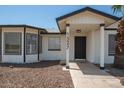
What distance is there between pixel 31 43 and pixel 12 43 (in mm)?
1649

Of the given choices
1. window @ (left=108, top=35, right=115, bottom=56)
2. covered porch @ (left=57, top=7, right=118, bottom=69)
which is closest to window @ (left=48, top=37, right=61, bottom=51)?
covered porch @ (left=57, top=7, right=118, bottom=69)

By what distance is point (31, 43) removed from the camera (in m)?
20.5

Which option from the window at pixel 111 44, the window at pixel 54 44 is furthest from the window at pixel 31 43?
the window at pixel 111 44

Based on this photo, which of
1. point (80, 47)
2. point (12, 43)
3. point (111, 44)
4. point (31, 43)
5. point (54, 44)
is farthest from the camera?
point (54, 44)

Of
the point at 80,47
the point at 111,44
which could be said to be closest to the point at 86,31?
the point at 80,47

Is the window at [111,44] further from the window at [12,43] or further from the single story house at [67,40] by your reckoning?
the window at [12,43]

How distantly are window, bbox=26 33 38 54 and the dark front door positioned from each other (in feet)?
13.0

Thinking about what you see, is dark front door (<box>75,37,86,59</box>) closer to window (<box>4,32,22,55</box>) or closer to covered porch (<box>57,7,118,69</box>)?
covered porch (<box>57,7,118,69</box>)

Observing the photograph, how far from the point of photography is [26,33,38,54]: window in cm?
1991

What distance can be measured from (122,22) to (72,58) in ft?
27.5

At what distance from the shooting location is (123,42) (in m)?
15.8

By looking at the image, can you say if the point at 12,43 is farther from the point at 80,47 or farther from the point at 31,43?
the point at 80,47

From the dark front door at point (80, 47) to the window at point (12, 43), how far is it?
585 centimetres
